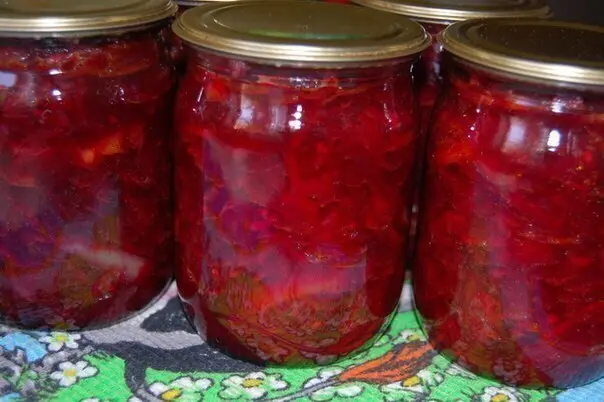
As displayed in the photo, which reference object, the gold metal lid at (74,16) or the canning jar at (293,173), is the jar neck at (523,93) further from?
the gold metal lid at (74,16)

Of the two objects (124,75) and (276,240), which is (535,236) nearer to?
(276,240)

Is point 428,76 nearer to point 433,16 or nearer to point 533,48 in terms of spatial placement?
point 433,16

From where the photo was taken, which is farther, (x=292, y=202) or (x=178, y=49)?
(x=178, y=49)

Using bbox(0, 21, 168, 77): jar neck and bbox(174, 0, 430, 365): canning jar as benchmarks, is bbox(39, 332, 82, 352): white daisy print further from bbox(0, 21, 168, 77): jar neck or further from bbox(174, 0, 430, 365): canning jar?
bbox(0, 21, 168, 77): jar neck

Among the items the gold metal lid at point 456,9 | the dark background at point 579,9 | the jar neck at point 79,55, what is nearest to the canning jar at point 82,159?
the jar neck at point 79,55

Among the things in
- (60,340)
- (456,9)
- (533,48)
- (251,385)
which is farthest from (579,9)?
(60,340)

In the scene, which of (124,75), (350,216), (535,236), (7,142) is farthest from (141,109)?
(535,236)
